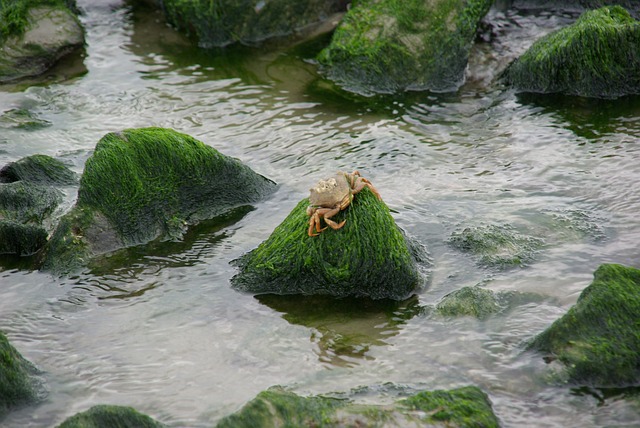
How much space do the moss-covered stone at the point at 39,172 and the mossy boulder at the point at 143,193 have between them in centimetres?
100

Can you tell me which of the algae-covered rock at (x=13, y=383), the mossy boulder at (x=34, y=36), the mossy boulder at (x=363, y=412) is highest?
the mossy boulder at (x=34, y=36)

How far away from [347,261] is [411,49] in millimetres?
5085

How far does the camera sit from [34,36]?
451 inches

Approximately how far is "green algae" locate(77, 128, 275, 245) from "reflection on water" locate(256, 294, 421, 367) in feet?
5.54

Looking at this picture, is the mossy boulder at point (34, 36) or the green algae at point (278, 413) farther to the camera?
the mossy boulder at point (34, 36)

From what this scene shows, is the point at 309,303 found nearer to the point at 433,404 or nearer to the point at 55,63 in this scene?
the point at 433,404

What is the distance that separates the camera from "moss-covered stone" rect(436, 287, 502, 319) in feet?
21.7

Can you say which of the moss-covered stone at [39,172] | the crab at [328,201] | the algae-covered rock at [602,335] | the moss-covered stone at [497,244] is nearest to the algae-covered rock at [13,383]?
the crab at [328,201]

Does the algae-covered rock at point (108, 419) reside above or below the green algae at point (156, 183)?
below

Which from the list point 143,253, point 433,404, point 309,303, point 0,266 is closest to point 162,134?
point 143,253

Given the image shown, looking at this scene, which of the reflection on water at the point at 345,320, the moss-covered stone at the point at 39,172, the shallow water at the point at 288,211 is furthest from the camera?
the moss-covered stone at the point at 39,172

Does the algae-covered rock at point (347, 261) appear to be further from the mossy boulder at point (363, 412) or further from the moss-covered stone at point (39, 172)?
the moss-covered stone at point (39, 172)

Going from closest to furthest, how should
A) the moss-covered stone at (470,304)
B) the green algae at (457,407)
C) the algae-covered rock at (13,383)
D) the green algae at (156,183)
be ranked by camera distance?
1. the green algae at (457,407)
2. the algae-covered rock at (13,383)
3. the moss-covered stone at (470,304)
4. the green algae at (156,183)

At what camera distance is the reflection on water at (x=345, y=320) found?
6316 millimetres
